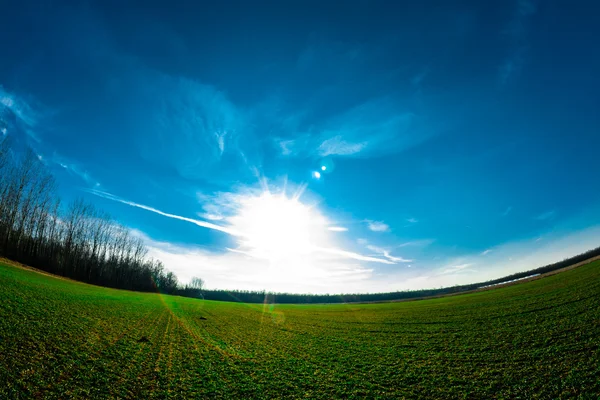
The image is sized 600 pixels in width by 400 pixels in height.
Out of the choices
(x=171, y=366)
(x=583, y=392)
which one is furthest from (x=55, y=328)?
(x=583, y=392)

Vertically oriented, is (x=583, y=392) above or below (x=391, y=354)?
above

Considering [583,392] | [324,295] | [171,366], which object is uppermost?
[583,392]

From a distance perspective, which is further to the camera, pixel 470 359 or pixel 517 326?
pixel 517 326

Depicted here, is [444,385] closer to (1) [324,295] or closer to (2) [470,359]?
(2) [470,359]

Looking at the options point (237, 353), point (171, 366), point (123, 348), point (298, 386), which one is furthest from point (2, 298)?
point (298, 386)

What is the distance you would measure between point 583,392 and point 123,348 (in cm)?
2301

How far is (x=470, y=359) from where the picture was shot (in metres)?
14.6

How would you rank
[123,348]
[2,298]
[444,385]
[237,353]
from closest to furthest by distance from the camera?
[444,385], [123,348], [237,353], [2,298]

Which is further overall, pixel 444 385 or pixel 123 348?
pixel 123 348

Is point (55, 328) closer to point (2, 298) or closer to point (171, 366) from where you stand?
point (2, 298)

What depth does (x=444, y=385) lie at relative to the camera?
11547 mm

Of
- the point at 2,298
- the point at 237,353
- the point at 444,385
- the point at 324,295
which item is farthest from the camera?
the point at 324,295

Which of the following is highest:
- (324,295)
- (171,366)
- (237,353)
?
(171,366)

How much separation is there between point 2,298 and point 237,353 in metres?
18.2
